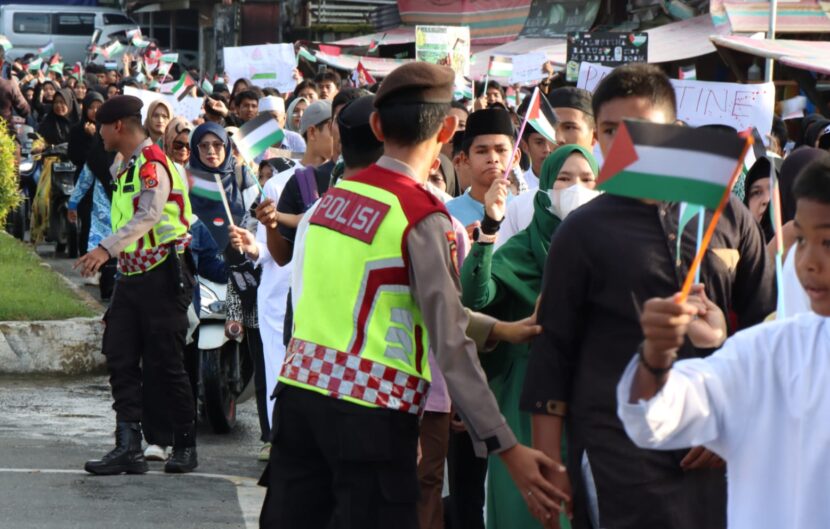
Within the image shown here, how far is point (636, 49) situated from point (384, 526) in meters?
12.3

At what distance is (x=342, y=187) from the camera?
4.30 m

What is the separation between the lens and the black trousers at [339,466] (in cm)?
410

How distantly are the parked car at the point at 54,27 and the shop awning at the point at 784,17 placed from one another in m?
27.1

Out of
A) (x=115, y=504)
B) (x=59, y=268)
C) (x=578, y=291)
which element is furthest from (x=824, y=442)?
(x=59, y=268)

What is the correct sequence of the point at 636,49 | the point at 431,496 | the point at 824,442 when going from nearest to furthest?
1. the point at 824,442
2. the point at 431,496
3. the point at 636,49

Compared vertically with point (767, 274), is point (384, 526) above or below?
below

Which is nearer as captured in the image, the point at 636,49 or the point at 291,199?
the point at 291,199

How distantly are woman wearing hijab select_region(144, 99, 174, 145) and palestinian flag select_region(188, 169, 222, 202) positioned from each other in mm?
1383

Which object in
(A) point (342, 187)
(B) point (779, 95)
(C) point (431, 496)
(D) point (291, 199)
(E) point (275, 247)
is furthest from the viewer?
(B) point (779, 95)

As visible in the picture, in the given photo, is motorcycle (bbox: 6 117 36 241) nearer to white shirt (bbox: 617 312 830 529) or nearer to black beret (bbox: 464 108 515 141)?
black beret (bbox: 464 108 515 141)

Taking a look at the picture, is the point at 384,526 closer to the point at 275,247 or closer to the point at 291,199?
the point at 275,247

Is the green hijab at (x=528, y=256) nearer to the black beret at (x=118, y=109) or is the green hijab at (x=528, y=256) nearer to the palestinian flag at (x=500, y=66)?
the black beret at (x=118, y=109)

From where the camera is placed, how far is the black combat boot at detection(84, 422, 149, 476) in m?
7.75

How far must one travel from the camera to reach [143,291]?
25.7 ft
